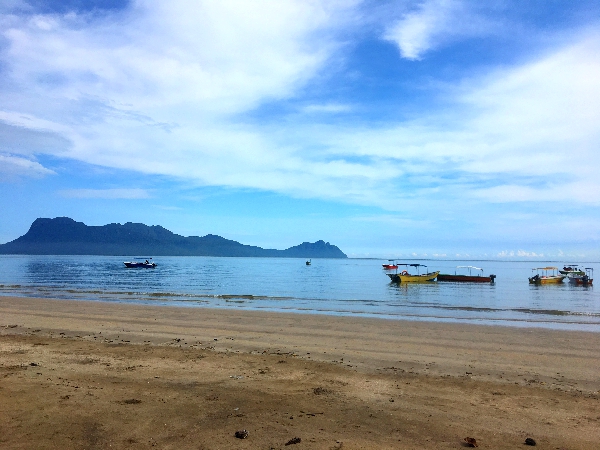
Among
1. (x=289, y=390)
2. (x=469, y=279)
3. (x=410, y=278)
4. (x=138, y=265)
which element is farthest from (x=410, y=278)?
(x=138, y=265)

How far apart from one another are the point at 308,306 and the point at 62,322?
17.0 metres

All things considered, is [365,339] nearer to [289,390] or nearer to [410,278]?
[289,390]

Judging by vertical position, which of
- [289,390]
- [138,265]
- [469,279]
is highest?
[138,265]

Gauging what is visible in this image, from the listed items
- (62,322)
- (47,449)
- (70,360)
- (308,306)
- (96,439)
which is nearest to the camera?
(47,449)

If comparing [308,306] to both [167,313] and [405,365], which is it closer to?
[167,313]

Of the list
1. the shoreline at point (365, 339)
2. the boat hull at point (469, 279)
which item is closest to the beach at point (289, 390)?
the shoreline at point (365, 339)

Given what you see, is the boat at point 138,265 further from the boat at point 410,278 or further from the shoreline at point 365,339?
the shoreline at point 365,339

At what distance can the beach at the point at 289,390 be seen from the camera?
5.81m

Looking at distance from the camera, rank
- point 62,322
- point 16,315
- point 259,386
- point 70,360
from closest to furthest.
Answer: point 259,386
point 70,360
point 62,322
point 16,315

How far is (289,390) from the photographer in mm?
8086

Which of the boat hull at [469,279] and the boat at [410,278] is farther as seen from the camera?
the boat hull at [469,279]

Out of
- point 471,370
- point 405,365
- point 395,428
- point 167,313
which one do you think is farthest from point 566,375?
point 167,313

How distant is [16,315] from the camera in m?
20.8

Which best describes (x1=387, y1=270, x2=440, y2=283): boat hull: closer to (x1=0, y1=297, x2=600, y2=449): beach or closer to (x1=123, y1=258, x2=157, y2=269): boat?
(x1=0, y1=297, x2=600, y2=449): beach
